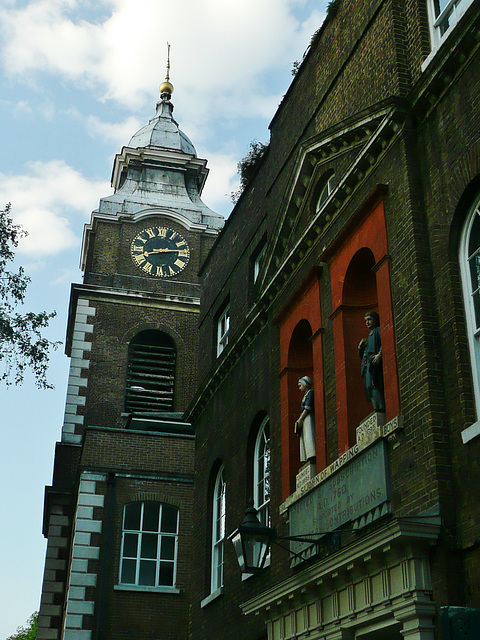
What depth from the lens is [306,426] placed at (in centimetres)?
1357

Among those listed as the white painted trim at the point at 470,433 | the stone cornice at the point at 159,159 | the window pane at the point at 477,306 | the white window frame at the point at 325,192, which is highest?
the stone cornice at the point at 159,159

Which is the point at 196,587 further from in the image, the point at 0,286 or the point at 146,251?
the point at 146,251

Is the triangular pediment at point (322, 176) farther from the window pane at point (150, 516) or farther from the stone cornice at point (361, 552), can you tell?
the window pane at point (150, 516)

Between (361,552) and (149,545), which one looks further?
(149,545)

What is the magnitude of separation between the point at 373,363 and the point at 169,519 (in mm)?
14780

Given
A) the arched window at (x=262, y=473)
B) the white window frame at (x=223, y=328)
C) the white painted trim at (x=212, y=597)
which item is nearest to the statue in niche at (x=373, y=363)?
the arched window at (x=262, y=473)

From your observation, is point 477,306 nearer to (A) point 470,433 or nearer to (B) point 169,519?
(A) point 470,433

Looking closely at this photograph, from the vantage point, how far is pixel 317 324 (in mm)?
13734

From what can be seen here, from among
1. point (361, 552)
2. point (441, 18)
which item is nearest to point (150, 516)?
point (361, 552)

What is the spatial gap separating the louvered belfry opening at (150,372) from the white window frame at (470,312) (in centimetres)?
2128

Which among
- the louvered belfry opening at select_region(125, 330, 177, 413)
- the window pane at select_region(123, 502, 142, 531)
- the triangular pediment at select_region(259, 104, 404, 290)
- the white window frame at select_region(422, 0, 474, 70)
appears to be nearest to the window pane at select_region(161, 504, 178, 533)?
the window pane at select_region(123, 502, 142, 531)

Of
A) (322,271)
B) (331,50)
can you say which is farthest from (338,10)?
(322,271)

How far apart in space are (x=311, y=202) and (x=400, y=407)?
5306mm

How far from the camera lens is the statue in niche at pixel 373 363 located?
11.4m
